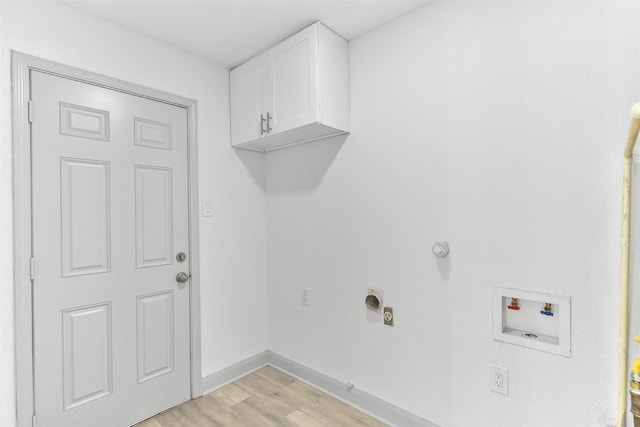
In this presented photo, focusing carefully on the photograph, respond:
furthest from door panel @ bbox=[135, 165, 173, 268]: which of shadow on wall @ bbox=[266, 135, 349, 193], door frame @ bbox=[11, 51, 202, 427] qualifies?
shadow on wall @ bbox=[266, 135, 349, 193]

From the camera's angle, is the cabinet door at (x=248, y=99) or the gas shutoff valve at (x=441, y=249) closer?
the gas shutoff valve at (x=441, y=249)

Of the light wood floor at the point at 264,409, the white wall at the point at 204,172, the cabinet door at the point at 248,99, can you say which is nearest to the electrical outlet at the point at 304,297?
the white wall at the point at 204,172

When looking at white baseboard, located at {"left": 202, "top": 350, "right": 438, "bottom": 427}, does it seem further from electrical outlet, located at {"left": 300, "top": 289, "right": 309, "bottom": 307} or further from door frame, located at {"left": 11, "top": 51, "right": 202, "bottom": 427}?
door frame, located at {"left": 11, "top": 51, "right": 202, "bottom": 427}

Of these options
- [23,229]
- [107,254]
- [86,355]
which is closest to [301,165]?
[107,254]

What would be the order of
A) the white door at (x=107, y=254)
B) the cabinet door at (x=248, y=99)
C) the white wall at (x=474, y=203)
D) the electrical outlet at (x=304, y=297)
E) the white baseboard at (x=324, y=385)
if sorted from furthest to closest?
the electrical outlet at (x=304, y=297) → the cabinet door at (x=248, y=99) → the white baseboard at (x=324, y=385) → the white door at (x=107, y=254) → the white wall at (x=474, y=203)

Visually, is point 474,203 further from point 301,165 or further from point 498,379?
point 301,165

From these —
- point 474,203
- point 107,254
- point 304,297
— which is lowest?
point 304,297

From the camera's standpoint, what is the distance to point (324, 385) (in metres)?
2.25

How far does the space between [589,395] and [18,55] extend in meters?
3.00

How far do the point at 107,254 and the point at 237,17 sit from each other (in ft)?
5.17

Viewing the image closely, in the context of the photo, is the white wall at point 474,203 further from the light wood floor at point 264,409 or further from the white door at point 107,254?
the white door at point 107,254

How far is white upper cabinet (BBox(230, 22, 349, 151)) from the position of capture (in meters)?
1.90

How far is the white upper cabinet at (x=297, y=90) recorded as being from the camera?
6.24 ft

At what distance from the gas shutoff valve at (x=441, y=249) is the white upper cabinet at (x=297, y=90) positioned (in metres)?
0.92
